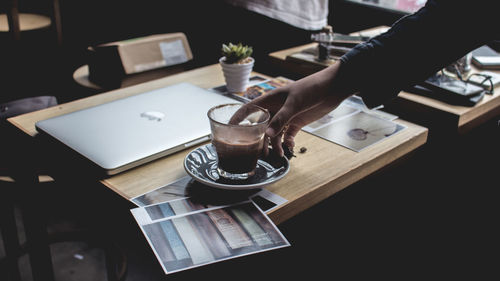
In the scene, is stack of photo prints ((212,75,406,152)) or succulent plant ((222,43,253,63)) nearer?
stack of photo prints ((212,75,406,152))

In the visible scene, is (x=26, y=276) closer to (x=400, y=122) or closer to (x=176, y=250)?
(x=176, y=250)

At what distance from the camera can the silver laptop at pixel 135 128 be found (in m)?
0.92

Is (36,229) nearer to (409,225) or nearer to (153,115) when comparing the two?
(153,115)

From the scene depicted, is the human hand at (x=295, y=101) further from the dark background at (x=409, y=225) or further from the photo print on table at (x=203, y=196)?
the dark background at (x=409, y=225)

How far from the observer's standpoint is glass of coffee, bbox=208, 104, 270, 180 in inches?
31.6

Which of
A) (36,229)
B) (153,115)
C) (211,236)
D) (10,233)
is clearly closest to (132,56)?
(153,115)

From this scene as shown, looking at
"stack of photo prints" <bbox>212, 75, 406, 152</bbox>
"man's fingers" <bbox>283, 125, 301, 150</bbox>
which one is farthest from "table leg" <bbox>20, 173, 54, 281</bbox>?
"stack of photo prints" <bbox>212, 75, 406, 152</bbox>

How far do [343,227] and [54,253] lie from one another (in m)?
→ 1.16

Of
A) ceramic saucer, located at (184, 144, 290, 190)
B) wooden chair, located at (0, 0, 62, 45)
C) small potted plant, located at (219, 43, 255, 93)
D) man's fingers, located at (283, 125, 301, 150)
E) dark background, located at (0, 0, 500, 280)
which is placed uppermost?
small potted plant, located at (219, 43, 255, 93)

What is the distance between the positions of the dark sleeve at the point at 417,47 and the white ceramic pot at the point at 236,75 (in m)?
0.45

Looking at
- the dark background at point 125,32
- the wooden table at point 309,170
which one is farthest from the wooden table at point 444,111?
the dark background at point 125,32

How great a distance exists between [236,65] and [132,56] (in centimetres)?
86

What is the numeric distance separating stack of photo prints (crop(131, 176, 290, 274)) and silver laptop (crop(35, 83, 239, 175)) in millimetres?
122

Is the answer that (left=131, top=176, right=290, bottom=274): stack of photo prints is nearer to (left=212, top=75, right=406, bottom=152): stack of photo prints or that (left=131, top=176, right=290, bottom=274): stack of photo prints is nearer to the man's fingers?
the man's fingers
